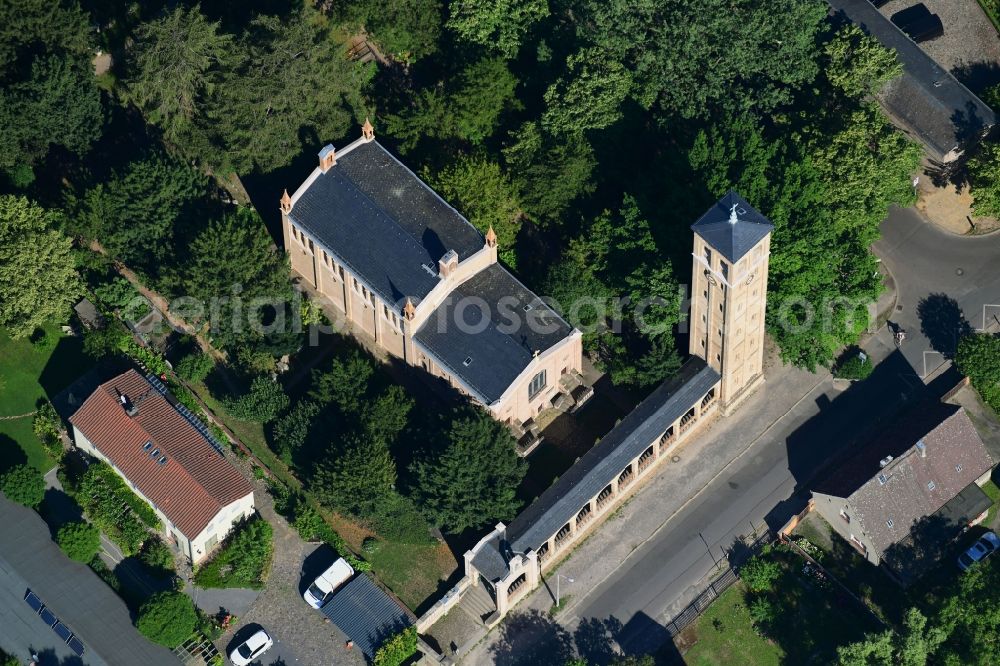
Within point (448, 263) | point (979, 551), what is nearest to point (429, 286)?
→ point (448, 263)

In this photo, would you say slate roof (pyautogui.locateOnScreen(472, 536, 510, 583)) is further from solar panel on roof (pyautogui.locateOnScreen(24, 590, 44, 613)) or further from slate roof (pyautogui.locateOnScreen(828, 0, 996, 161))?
slate roof (pyautogui.locateOnScreen(828, 0, 996, 161))

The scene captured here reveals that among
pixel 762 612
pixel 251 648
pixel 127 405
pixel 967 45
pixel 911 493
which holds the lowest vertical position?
pixel 911 493

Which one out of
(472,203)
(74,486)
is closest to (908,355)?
(472,203)

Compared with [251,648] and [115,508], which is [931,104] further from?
[115,508]

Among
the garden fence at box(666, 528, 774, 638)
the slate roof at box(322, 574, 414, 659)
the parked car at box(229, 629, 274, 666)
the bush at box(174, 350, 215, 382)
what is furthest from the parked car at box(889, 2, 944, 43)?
the parked car at box(229, 629, 274, 666)

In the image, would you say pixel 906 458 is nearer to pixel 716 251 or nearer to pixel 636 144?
pixel 716 251

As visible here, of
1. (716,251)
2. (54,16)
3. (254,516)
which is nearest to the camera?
(716,251)
